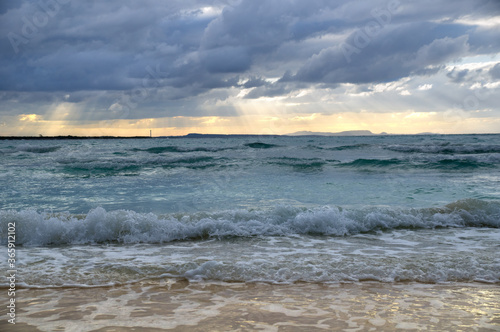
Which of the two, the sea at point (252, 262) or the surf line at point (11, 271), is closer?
the sea at point (252, 262)

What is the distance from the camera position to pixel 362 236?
7.09m

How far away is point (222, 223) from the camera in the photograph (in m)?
7.24

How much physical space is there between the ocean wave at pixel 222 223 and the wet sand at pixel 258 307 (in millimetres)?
2448

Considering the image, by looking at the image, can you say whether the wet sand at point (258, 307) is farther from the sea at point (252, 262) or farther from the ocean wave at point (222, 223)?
the ocean wave at point (222, 223)

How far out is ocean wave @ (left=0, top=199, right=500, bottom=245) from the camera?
268 inches

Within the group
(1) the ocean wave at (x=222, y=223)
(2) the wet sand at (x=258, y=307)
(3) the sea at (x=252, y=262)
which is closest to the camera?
(2) the wet sand at (x=258, y=307)

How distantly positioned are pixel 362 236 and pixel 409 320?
3.75 metres

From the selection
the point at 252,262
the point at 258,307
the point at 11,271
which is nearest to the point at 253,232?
the point at 252,262

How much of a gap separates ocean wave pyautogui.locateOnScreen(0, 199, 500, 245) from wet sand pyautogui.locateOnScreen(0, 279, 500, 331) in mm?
2448

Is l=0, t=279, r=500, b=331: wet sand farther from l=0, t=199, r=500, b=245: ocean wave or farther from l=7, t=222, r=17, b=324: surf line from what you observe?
Result: l=0, t=199, r=500, b=245: ocean wave

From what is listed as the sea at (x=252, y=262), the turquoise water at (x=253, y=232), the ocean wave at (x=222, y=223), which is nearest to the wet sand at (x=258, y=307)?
the sea at (x=252, y=262)

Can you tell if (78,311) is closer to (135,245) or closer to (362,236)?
(135,245)

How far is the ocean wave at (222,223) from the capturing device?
22.3 ft

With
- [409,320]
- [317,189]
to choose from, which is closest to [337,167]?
[317,189]
